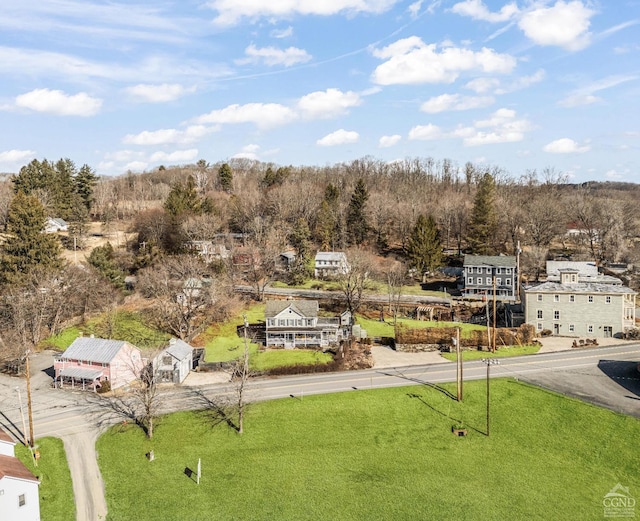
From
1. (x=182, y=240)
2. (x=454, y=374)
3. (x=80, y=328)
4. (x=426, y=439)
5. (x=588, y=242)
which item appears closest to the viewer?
(x=426, y=439)

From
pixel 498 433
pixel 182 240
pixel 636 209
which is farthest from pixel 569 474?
pixel 636 209

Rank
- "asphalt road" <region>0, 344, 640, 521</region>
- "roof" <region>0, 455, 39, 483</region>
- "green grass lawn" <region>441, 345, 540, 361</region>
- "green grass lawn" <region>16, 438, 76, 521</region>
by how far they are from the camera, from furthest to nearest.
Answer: "green grass lawn" <region>441, 345, 540, 361</region> → "asphalt road" <region>0, 344, 640, 521</region> → "green grass lawn" <region>16, 438, 76, 521</region> → "roof" <region>0, 455, 39, 483</region>

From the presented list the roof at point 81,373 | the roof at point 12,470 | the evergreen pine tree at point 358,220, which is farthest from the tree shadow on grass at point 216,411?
the evergreen pine tree at point 358,220

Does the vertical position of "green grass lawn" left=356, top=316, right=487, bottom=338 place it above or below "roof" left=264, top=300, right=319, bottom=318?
below

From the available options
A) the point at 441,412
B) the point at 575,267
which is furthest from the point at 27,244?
the point at 575,267

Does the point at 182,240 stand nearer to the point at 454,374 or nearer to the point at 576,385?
the point at 454,374

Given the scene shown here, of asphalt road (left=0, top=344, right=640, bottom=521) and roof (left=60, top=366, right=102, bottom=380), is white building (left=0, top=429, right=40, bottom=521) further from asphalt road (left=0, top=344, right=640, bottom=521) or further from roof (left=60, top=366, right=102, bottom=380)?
roof (left=60, top=366, right=102, bottom=380)

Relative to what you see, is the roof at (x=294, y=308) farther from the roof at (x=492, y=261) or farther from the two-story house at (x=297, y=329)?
the roof at (x=492, y=261)

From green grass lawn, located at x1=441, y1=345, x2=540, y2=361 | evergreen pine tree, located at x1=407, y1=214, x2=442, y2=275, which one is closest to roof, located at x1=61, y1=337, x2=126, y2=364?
green grass lawn, located at x1=441, y1=345, x2=540, y2=361
